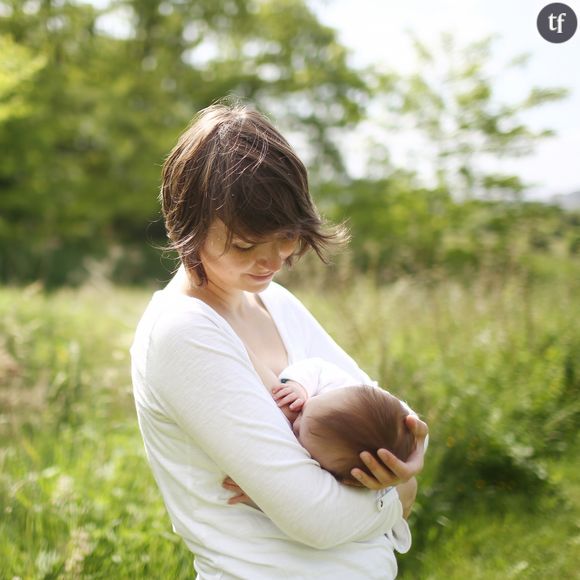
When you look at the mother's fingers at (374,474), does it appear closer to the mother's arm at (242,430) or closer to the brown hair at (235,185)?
the mother's arm at (242,430)

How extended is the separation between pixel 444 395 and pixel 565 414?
2.20ft

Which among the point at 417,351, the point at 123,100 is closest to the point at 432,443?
the point at 417,351

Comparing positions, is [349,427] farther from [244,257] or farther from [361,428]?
[244,257]

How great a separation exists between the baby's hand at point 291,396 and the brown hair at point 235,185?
1.20 ft

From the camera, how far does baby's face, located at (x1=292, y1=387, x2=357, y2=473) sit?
172 cm

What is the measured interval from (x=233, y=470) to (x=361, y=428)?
0.32 metres

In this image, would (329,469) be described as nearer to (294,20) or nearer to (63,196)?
(63,196)

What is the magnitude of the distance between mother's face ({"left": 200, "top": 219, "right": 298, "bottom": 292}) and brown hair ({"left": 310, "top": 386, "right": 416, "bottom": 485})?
0.38 metres

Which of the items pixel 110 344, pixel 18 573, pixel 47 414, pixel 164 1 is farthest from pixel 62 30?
pixel 18 573

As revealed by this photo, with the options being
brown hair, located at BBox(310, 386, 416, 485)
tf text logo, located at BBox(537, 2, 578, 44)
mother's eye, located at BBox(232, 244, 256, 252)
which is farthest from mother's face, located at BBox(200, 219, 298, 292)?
tf text logo, located at BBox(537, 2, 578, 44)

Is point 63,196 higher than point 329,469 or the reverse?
the reverse

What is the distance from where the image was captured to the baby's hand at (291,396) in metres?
1.81

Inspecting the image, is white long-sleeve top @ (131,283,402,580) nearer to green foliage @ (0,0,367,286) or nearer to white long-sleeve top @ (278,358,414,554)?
white long-sleeve top @ (278,358,414,554)

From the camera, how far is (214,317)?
5.68 ft
